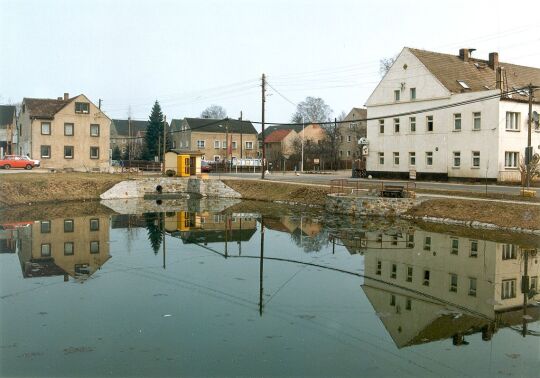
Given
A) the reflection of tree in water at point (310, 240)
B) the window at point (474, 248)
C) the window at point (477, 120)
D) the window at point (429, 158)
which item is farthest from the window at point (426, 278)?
the window at point (429, 158)

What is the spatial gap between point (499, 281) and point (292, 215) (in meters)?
17.0

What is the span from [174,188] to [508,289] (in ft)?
118

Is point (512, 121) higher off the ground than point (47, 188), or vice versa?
point (512, 121)

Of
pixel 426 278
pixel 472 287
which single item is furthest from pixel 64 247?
pixel 472 287

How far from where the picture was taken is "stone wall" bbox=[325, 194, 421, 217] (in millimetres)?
30094

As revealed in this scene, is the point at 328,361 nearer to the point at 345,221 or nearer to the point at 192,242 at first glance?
the point at 192,242

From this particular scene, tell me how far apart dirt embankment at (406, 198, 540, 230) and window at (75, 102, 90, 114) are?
40.8m

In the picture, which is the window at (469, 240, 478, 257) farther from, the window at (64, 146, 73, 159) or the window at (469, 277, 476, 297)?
the window at (64, 146, 73, 159)

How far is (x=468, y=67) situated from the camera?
4706 cm

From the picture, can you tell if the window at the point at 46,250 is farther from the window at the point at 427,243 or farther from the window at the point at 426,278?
the window at the point at 427,243

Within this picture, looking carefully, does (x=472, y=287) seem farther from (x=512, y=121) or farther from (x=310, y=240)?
(x=512, y=121)

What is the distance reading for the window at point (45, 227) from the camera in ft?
79.6

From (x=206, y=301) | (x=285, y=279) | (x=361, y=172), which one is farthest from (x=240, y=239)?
(x=361, y=172)

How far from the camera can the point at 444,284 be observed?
15.0 metres
